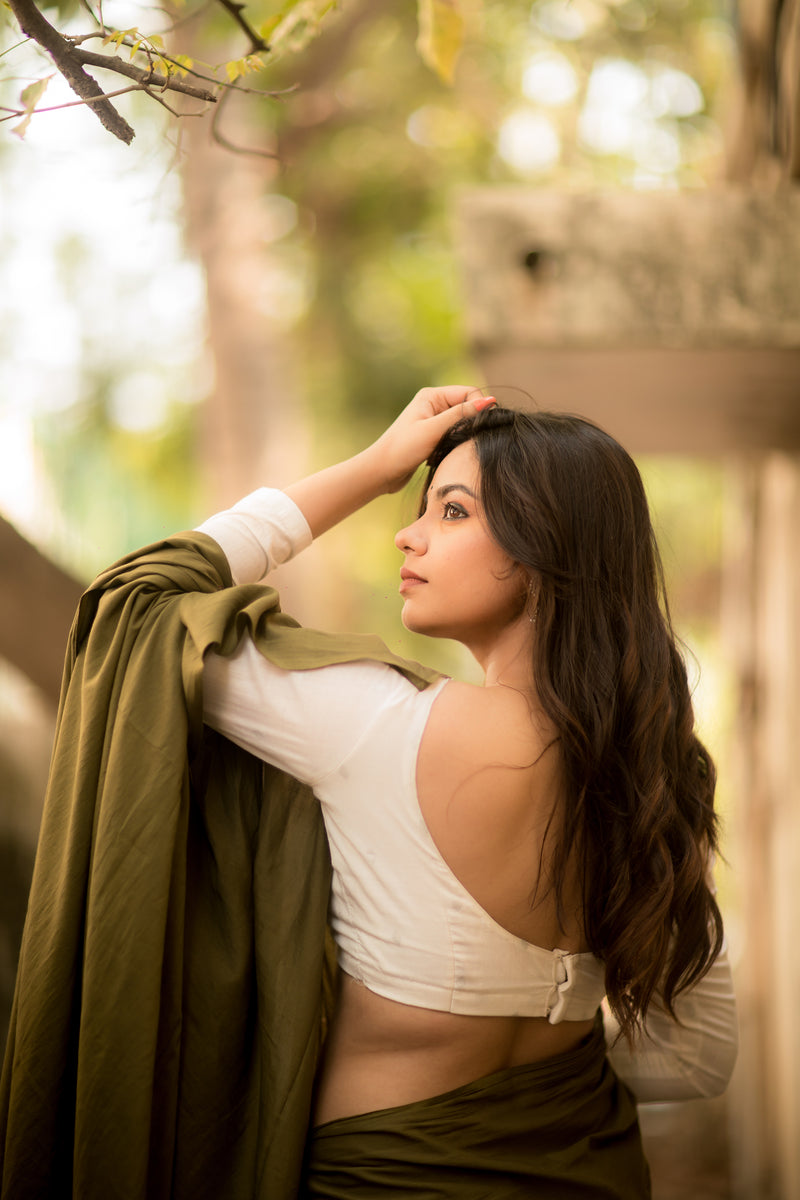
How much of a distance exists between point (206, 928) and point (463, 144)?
6893 mm

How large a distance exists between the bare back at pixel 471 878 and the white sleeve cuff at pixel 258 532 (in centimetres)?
37

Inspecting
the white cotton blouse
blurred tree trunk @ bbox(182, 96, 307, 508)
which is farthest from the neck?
blurred tree trunk @ bbox(182, 96, 307, 508)

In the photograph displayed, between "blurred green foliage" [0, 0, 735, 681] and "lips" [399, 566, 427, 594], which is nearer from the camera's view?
"lips" [399, 566, 427, 594]

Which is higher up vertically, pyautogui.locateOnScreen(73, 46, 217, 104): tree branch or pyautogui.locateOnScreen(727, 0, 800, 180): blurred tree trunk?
pyautogui.locateOnScreen(727, 0, 800, 180): blurred tree trunk

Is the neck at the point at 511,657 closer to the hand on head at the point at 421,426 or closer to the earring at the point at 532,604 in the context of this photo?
the earring at the point at 532,604

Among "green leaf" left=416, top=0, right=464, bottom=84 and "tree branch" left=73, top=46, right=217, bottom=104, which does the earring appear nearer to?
"tree branch" left=73, top=46, right=217, bottom=104

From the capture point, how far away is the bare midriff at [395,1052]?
143cm

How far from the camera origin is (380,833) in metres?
1.38

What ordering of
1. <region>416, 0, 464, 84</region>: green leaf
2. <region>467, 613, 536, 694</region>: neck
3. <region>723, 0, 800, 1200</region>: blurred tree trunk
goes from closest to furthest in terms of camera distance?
1. <region>467, 613, 536, 694</region>: neck
2. <region>416, 0, 464, 84</region>: green leaf
3. <region>723, 0, 800, 1200</region>: blurred tree trunk

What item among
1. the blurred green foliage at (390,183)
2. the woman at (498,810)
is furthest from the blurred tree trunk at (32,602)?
the woman at (498,810)

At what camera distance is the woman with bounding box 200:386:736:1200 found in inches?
53.9

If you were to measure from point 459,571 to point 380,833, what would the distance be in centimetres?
37

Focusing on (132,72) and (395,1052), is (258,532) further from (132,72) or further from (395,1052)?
(395,1052)

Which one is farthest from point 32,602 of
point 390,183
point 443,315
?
point 443,315
